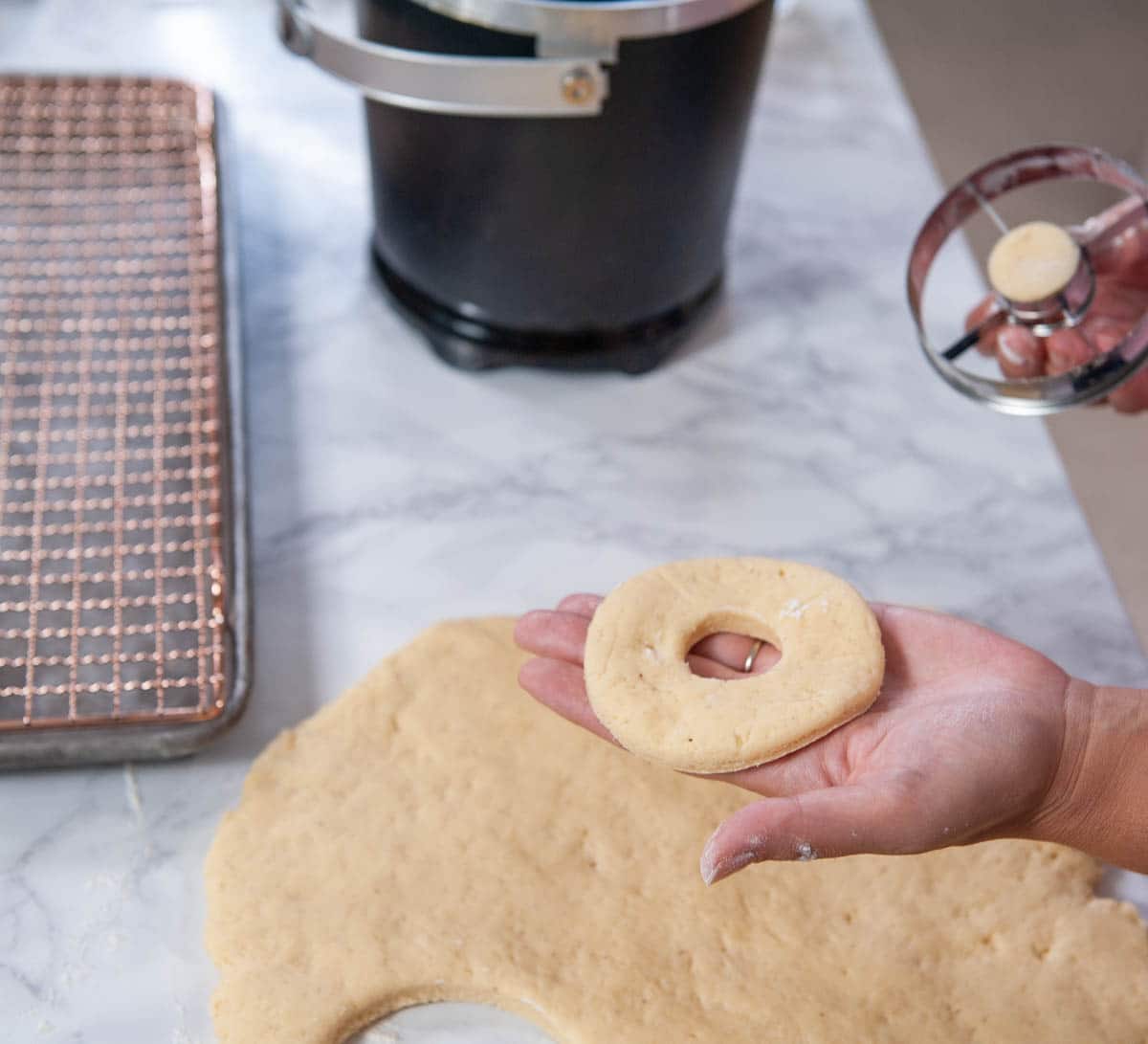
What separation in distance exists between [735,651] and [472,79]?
1.49 ft

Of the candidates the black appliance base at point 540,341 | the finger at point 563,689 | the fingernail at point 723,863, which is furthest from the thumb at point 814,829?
the black appliance base at point 540,341

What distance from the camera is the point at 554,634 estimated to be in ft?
2.89

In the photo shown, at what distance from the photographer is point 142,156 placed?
4.50ft

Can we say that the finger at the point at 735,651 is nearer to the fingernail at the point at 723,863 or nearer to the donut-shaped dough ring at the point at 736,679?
the donut-shaped dough ring at the point at 736,679

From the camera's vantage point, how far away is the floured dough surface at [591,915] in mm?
812

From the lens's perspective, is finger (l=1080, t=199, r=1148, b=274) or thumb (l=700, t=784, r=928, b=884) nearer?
thumb (l=700, t=784, r=928, b=884)

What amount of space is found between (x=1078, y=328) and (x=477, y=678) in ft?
1.75

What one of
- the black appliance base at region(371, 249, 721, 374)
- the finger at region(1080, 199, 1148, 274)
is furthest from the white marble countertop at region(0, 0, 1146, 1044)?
the finger at region(1080, 199, 1148, 274)

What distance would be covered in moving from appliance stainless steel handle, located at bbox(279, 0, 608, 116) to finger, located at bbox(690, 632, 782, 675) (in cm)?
41

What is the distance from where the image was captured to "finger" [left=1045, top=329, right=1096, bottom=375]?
3.19 ft

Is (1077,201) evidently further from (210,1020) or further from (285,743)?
(210,1020)

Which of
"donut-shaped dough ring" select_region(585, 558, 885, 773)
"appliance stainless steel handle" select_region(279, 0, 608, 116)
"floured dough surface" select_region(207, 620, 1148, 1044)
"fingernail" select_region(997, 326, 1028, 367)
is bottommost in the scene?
"floured dough surface" select_region(207, 620, 1148, 1044)

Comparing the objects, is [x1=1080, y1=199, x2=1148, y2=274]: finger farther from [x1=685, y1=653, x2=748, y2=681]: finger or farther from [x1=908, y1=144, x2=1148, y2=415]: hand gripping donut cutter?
[x1=685, y1=653, x2=748, y2=681]: finger

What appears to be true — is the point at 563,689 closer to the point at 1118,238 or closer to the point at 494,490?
the point at 494,490
